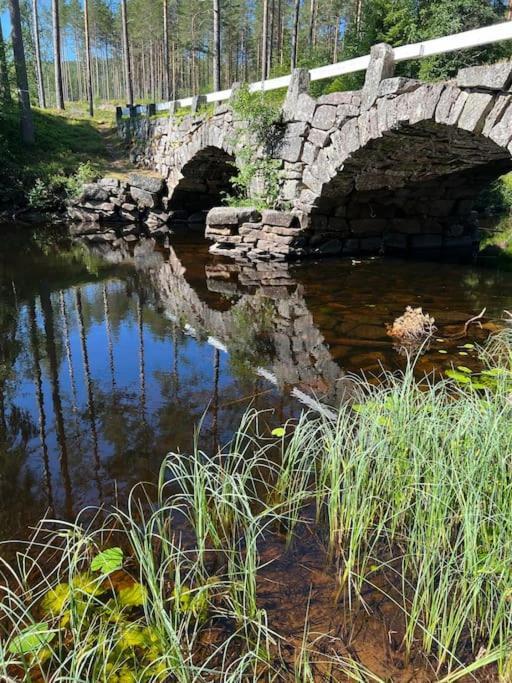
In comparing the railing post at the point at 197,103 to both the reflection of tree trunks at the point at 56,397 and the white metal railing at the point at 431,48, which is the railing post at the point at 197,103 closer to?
the white metal railing at the point at 431,48

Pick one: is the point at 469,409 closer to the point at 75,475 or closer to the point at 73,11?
the point at 75,475

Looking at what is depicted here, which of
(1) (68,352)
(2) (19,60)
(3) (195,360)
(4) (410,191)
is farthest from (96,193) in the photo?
(3) (195,360)

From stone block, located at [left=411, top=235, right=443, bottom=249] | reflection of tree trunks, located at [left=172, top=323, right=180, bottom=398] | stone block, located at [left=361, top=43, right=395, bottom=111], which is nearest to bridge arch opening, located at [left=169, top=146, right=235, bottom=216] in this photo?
stone block, located at [left=411, top=235, right=443, bottom=249]

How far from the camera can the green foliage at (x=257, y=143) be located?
10.1m

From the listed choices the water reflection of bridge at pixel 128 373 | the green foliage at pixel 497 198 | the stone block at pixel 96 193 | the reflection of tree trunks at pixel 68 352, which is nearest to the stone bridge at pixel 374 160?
the water reflection of bridge at pixel 128 373

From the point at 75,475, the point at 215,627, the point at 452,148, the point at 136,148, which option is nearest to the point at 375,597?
the point at 215,627

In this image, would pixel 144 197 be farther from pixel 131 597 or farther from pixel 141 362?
pixel 131 597

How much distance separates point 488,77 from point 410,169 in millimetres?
3679

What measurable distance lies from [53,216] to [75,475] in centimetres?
1459

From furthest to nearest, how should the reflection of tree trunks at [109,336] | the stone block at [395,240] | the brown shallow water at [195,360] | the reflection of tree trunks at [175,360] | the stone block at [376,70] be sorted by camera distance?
the stone block at [395,240]
the stone block at [376,70]
the reflection of tree trunks at [109,336]
the reflection of tree trunks at [175,360]
the brown shallow water at [195,360]

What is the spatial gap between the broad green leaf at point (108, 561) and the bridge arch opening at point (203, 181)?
12.1 m

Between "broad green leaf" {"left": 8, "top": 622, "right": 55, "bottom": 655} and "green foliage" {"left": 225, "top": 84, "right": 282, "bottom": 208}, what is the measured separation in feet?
31.3

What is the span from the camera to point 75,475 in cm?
350

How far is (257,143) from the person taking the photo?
1048 cm
